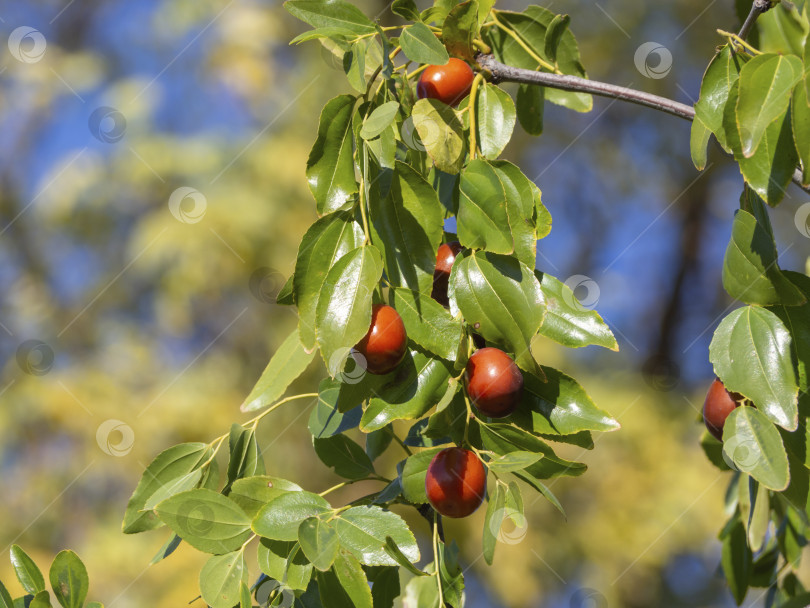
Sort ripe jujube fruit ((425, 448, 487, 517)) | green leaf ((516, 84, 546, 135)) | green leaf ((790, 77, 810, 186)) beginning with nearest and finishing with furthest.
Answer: green leaf ((790, 77, 810, 186)) < ripe jujube fruit ((425, 448, 487, 517)) < green leaf ((516, 84, 546, 135))

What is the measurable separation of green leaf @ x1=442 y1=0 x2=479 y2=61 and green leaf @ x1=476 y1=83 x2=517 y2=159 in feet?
0.25

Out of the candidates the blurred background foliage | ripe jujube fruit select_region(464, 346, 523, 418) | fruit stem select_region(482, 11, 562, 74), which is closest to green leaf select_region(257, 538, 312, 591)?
ripe jujube fruit select_region(464, 346, 523, 418)

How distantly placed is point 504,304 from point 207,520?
0.35 metres

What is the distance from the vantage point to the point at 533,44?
105 centimetres

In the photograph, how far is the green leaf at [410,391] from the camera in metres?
0.70

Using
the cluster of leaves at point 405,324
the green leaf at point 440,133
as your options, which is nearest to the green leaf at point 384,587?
the cluster of leaves at point 405,324

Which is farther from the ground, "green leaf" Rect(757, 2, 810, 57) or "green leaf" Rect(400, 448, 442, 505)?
"green leaf" Rect(757, 2, 810, 57)

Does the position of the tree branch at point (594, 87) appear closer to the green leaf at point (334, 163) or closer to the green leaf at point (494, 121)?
the green leaf at point (494, 121)

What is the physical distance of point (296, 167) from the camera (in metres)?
3.52

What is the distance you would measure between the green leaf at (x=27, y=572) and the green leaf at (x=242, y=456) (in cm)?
20

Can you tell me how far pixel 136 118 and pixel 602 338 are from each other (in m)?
3.41

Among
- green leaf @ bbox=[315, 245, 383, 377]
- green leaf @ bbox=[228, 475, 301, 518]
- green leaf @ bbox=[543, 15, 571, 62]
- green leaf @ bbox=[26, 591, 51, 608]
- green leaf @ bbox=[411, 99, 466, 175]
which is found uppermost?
green leaf @ bbox=[411, 99, 466, 175]

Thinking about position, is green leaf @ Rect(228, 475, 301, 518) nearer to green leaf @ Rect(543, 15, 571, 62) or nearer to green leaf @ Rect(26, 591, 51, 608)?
green leaf @ Rect(26, 591, 51, 608)

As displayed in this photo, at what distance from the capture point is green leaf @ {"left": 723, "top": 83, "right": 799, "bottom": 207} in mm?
659
